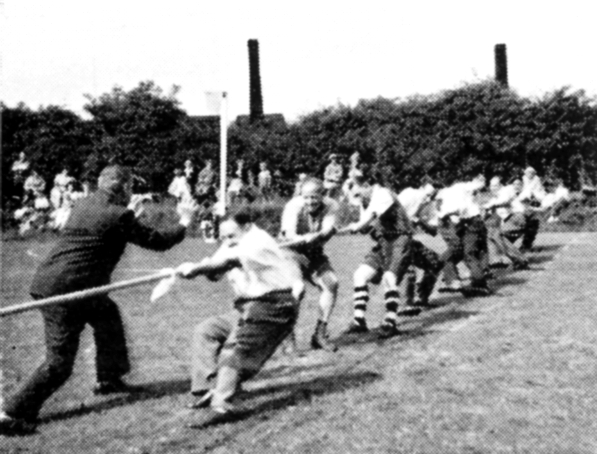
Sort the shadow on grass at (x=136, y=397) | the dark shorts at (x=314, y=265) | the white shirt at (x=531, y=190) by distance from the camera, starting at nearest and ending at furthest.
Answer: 1. the shadow on grass at (x=136, y=397)
2. the dark shorts at (x=314, y=265)
3. the white shirt at (x=531, y=190)

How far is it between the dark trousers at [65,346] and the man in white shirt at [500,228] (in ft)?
32.6

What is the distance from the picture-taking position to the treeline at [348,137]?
2978cm

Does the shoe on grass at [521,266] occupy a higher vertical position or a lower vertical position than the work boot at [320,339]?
higher

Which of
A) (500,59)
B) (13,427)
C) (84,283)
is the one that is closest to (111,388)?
(84,283)

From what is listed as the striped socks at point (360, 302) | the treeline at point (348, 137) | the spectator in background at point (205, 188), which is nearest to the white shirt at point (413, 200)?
the striped socks at point (360, 302)

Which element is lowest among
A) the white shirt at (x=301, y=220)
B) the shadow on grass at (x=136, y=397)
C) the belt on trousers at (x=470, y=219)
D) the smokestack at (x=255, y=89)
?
the shadow on grass at (x=136, y=397)

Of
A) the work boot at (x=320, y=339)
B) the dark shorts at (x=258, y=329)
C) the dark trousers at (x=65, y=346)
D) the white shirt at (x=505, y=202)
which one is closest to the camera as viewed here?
the dark trousers at (x=65, y=346)

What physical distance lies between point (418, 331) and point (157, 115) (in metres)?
28.7

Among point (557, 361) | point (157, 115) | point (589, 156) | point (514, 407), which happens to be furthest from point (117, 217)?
point (157, 115)

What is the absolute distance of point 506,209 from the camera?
1783cm

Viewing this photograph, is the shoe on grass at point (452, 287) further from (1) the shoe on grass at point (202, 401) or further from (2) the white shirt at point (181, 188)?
(2) the white shirt at point (181, 188)

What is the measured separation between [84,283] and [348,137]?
26.0 meters

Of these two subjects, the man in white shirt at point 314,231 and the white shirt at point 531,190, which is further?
the white shirt at point 531,190

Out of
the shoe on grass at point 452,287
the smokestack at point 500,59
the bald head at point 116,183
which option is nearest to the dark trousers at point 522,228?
the shoe on grass at point 452,287
